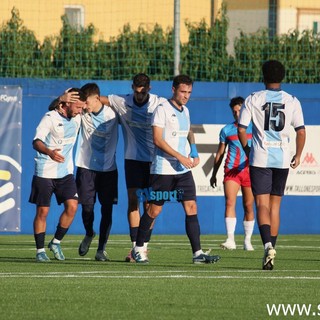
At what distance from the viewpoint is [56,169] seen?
14.4m

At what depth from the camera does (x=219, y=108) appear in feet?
71.6

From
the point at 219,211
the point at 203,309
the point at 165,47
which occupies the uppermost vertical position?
the point at 165,47

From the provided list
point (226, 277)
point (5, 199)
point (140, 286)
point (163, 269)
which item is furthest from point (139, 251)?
point (5, 199)

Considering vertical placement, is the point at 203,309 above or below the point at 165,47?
below

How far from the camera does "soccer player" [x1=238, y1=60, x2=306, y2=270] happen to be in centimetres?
1291

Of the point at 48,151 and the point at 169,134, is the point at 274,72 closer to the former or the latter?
the point at 169,134

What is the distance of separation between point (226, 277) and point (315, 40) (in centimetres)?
1242

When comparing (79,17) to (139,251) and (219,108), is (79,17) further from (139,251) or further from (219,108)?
(139,251)

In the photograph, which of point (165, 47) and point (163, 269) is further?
point (165, 47)

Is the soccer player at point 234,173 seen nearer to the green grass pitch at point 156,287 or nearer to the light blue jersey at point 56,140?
the green grass pitch at point 156,287

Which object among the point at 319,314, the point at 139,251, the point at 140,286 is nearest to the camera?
the point at 319,314

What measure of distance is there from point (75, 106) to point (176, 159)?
1.43 meters

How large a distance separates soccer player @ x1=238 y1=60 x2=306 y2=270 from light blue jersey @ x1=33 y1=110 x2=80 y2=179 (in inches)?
89.4

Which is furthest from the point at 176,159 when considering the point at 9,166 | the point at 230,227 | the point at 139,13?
the point at 139,13
